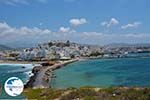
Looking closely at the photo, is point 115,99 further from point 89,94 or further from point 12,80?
point 12,80

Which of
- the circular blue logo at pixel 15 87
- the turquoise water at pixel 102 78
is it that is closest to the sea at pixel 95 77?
the turquoise water at pixel 102 78

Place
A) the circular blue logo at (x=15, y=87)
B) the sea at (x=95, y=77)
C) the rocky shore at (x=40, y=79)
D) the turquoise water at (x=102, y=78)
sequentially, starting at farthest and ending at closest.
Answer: the turquoise water at (x=102, y=78), the sea at (x=95, y=77), the rocky shore at (x=40, y=79), the circular blue logo at (x=15, y=87)

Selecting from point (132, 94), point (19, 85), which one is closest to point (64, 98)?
point (132, 94)

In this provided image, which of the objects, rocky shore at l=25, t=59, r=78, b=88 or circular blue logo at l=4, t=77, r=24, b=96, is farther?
rocky shore at l=25, t=59, r=78, b=88

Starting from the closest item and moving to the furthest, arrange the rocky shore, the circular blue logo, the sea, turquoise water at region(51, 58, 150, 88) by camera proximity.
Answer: the circular blue logo, the rocky shore, the sea, turquoise water at region(51, 58, 150, 88)

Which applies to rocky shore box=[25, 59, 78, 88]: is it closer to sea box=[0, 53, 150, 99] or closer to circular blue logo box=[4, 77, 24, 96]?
sea box=[0, 53, 150, 99]

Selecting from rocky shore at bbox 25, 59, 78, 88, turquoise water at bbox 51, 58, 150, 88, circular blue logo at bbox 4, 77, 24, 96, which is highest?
circular blue logo at bbox 4, 77, 24, 96

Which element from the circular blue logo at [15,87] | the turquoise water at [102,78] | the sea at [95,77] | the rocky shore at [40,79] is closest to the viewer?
the circular blue logo at [15,87]

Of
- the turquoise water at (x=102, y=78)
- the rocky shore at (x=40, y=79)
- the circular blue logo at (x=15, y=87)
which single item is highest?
the circular blue logo at (x=15, y=87)

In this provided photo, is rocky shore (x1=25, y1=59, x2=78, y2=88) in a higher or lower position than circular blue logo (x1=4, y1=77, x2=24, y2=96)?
lower

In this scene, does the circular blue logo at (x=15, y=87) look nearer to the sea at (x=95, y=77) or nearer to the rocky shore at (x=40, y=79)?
the sea at (x=95, y=77)

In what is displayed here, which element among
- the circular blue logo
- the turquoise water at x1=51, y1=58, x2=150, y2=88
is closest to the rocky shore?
the turquoise water at x1=51, y1=58, x2=150, y2=88
